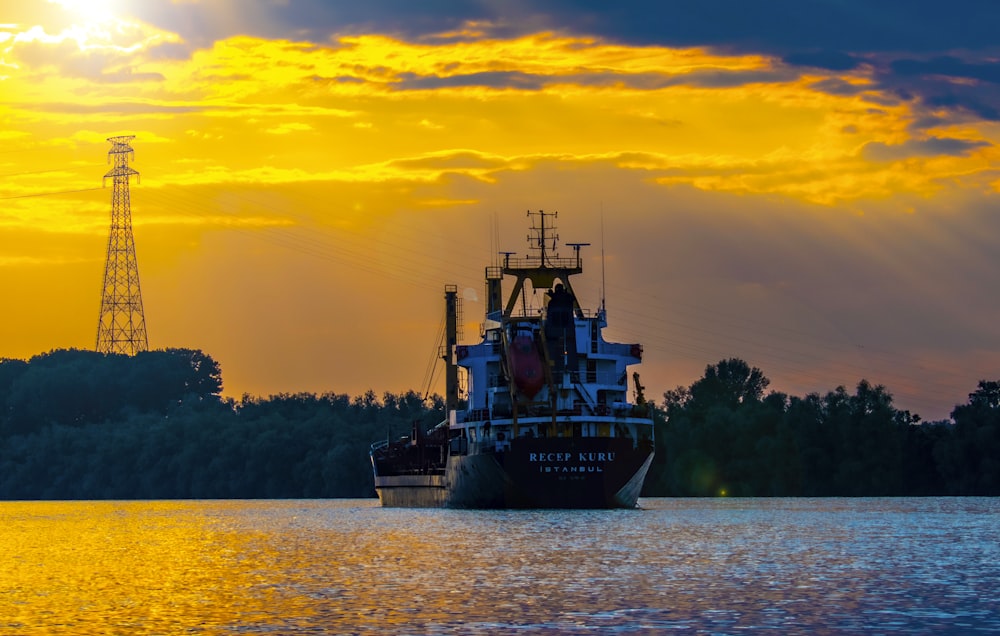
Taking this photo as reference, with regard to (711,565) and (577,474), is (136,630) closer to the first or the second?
(711,565)

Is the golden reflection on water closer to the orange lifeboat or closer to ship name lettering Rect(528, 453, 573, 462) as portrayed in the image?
ship name lettering Rect(528, 453, 573, 462)

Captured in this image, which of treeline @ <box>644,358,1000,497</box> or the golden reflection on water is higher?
treeline @ <box>644,358,1000,497</box>

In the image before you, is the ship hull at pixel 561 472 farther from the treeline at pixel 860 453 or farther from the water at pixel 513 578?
the treeline at pixel 860 453

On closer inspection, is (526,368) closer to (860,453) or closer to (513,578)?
(513,578)

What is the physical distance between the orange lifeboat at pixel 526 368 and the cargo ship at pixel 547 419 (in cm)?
7

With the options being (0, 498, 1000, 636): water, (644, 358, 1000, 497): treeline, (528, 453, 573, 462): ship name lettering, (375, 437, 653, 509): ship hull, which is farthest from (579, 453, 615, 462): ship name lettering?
(644, 358, 1000, 497): treeline

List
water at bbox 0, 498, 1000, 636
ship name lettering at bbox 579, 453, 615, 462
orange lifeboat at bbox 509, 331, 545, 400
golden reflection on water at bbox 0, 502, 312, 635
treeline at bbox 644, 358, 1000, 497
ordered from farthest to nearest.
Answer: treeline at bbox 644, 358, 1000, 497, orange lifeboat at bbox 509, 331, 545, 400, ship name lettering at bbox 579, 453, 615, 462, golden reflection on water at bbox 0, 502, 312, 635, water at bbox 0, 498, 1000, 636

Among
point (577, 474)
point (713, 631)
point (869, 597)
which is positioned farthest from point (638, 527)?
point (713, 631)

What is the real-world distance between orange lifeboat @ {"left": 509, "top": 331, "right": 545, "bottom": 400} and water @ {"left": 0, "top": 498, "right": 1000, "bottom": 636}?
640 inches

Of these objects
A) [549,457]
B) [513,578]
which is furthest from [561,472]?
[513,578]

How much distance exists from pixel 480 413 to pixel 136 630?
8088 cm

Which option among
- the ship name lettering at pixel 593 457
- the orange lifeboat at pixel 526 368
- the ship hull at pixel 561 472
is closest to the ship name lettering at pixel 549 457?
the ship hull at pixel 561 472

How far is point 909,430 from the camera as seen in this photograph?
643ft

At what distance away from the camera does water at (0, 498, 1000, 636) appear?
4778cm
